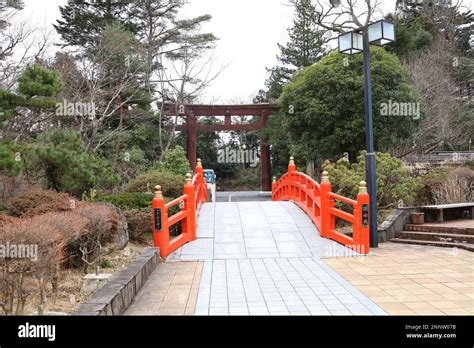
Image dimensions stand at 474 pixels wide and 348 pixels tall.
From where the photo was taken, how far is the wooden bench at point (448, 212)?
9427 millimetres

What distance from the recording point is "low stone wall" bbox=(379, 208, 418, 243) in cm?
883

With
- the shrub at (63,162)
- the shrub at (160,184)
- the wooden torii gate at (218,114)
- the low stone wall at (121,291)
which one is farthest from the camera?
the wooden torii gate at (218,114)

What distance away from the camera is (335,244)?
26.6 ft

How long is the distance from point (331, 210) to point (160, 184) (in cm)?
463

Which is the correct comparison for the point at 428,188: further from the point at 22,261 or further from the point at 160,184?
the point at 22,261

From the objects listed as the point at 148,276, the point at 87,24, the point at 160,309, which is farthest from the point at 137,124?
the point at 160,309

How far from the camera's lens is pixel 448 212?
9844mm

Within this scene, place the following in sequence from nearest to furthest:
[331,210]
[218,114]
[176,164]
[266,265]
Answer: [266,265] → [331,210] → [176,164] → [218,114]

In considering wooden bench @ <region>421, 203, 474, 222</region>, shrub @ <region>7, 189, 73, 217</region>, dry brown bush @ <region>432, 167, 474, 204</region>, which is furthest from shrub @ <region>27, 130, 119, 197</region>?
dry brown bush @ <region>432, 167, 474, 204</region>

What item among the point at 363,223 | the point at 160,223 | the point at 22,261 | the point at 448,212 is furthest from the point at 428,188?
the point at 22,261

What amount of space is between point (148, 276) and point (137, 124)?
13871mm

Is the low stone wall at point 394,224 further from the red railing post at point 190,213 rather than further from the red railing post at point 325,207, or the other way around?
the red railing post at point 190,213

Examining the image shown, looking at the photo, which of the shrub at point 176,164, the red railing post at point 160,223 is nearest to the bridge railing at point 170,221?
the red railing post at point 160,223

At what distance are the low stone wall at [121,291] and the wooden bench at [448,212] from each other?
6527mm
